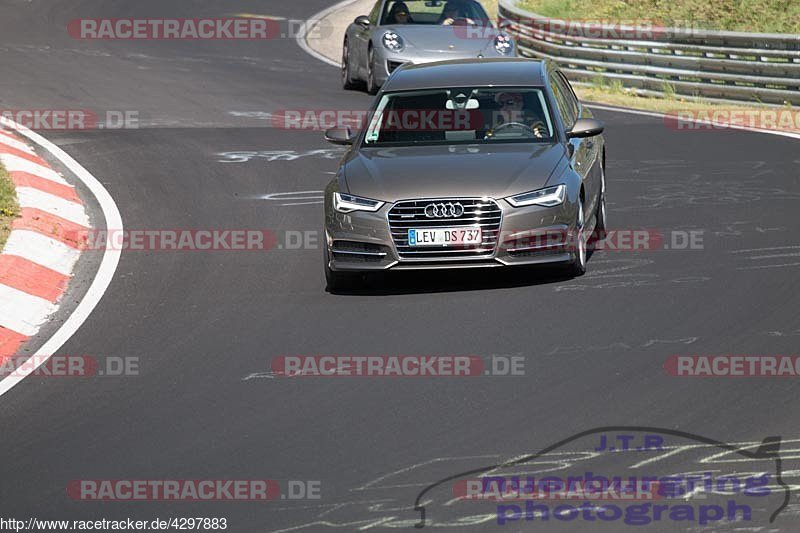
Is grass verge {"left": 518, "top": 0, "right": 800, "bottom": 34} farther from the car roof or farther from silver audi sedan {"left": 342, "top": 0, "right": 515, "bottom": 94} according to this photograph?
the car roof

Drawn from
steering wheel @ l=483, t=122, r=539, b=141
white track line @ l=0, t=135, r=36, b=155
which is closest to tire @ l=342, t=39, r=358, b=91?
white track line @ l=0, t=135, r=36, b=155

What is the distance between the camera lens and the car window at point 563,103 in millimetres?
12016

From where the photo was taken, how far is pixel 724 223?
12.8 m

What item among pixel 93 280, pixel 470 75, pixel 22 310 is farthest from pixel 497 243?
pixel 22 310

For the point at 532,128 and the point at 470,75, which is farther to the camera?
the point at 470,75

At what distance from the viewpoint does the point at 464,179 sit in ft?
35.0

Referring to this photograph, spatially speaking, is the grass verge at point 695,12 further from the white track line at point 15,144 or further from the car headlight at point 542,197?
the car headlight at point 542,197

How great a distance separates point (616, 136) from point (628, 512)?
41.1 feet

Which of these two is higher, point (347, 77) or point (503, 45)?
point (503, 45)

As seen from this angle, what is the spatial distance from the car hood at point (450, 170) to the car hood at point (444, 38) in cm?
987

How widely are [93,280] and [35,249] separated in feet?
3.00

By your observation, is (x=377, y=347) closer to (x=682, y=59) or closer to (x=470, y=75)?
(x=470, y=75)

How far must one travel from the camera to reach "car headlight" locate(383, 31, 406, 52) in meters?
21.5

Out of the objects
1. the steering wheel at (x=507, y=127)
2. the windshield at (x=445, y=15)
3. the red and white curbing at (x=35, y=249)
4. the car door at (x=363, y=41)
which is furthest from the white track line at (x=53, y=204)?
the windshield at (x=445, y=15)
